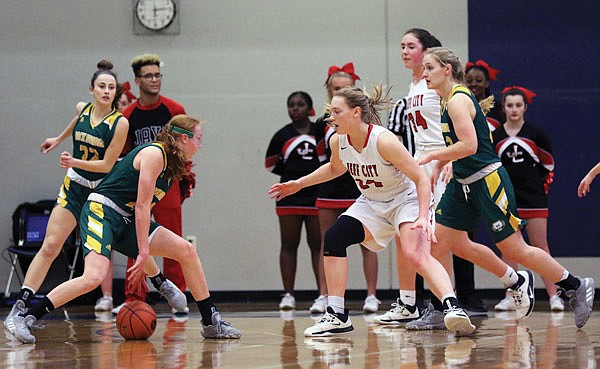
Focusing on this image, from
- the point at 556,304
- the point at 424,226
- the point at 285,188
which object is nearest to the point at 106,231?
the point at 285,188

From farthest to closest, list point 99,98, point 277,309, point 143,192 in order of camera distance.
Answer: point 277,309 < point 99,98 < point 143,192

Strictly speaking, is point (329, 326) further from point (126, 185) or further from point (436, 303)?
point (126, 185)

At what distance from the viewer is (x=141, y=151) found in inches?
245

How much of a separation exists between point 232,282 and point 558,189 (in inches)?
141

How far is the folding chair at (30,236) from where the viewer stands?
33.1ft

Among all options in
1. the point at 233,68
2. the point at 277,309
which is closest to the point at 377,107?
the point at 277,309

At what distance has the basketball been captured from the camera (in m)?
6.24

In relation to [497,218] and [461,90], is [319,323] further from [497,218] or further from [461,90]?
[461,90]

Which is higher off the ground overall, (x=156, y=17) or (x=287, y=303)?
(x=156, y=17)

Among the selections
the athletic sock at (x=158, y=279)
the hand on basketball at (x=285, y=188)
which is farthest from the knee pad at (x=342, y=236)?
the athletic sock at (x=158, y=279)

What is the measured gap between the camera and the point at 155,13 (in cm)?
1080

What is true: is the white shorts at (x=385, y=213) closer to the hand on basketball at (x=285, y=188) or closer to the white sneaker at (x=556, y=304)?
the hand on basketball at (x=285, y=188)

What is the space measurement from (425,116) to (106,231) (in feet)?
7.94

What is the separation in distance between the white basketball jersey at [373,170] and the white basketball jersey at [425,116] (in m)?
0.89
